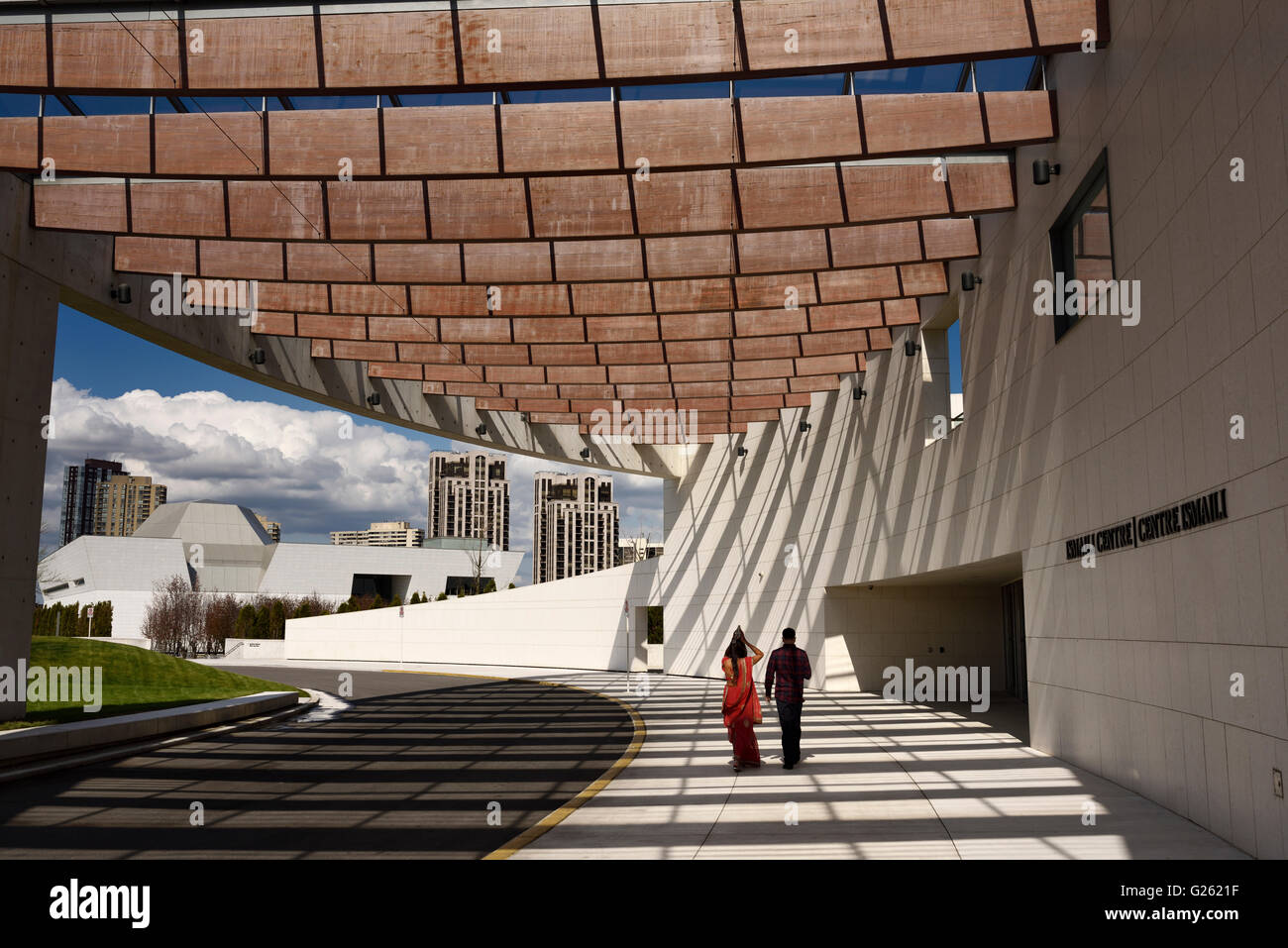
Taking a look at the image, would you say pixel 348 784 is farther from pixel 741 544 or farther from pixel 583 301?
pixel 741 544

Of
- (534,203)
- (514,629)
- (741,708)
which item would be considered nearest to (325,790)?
(741,708)

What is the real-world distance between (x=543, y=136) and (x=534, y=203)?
2.03 meters

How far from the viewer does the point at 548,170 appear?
1048cm

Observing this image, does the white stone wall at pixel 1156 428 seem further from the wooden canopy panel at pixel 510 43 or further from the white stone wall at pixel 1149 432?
the wooden canopy panel at pixel 510 43

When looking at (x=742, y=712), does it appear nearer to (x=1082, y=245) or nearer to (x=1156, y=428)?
(x=1156, y=428)

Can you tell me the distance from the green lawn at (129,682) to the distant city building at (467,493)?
143110 millimetres

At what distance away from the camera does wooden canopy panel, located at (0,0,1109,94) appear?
28.6ft

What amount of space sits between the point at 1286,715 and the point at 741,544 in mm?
21025

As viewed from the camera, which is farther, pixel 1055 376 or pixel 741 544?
pixel 741 544

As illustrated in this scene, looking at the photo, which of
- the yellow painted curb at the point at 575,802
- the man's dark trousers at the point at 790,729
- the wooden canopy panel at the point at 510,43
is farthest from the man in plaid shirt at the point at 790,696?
the wooden canopy panel at the point at 510,43

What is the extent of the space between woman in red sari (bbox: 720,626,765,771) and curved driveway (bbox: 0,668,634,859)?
160 centimetres

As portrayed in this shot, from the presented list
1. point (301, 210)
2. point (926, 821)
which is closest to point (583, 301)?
point (301, 210)
